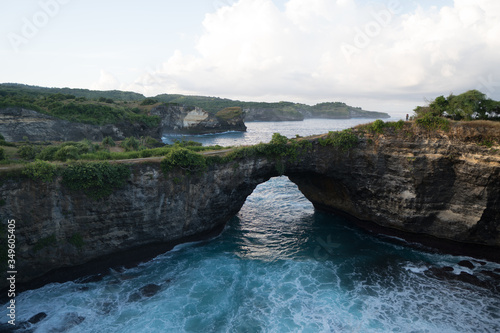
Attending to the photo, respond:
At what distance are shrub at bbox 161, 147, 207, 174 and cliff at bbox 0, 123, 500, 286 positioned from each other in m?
0.49

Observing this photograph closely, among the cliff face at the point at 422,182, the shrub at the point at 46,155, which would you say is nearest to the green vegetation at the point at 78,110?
the shrub at the point at 46,155

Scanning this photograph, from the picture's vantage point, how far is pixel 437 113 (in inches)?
795

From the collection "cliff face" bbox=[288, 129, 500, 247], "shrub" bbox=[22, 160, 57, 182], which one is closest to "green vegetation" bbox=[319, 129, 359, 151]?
"cliff face" bbox=[288, 129, 500, 247]

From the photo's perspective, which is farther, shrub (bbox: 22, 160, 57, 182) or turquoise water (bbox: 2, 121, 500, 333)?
shrub (bbox: 22, 160, 57, 182)

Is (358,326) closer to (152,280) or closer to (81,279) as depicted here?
(152,280)

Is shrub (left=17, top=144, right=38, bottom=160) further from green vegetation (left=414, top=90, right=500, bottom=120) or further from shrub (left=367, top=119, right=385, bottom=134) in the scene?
green vegetation (left=414, top=90, right=500, bottom=120)

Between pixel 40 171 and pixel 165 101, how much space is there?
393ft

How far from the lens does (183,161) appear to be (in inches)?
694

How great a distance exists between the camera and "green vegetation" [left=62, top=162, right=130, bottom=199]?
1513 cm

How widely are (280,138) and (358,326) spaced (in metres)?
13.1

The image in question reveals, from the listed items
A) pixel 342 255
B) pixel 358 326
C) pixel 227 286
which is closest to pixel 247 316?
pixel 227 286

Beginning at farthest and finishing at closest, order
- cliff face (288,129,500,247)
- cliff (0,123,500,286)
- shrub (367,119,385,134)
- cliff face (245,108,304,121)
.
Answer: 1. cliff face (245,108,304,121)
2. shrub (367,119,385,134)
3. cliff face (288,129,500,247)
4. cliff (0,123,500,286)

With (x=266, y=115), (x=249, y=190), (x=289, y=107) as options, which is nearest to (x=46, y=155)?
(x=249, y=190)

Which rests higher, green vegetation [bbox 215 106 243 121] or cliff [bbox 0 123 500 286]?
green vegetation [bbox 215 106 243 121]
